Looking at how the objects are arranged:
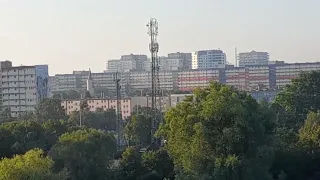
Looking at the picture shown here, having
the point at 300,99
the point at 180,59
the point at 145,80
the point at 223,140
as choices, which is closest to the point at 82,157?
the point at 223,140

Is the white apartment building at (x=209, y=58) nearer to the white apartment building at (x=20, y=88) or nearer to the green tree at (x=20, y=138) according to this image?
the white apartment building at (x=20, y=88)

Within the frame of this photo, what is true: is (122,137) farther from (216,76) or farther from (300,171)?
(216,76)

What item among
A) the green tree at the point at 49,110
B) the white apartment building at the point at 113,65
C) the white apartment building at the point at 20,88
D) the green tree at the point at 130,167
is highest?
the white apartment building at the point at 113,65

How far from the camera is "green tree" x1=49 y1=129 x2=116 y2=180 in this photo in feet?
50.5

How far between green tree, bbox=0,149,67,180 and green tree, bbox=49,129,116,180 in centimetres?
→ 228

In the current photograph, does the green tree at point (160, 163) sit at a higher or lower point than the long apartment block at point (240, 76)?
lower

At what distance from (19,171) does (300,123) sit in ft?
49.7

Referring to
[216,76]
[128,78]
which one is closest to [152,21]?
[216,76]

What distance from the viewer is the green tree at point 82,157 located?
1539 cm

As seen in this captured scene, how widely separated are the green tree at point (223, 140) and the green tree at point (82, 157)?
2447 mm

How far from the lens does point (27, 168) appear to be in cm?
1221

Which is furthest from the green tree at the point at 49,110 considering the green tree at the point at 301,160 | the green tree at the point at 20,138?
the green tree at the point at 301,160

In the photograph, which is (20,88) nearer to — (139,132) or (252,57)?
(139,132)

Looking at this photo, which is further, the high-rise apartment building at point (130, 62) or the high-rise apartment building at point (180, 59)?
the high-rise apartment building at point (130, 62)
